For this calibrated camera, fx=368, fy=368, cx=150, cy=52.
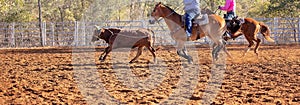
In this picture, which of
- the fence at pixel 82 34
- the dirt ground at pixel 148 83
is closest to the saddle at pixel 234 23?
the dirt ground at pixel 148 83

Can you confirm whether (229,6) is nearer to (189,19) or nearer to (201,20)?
(201,20)

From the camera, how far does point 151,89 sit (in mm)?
6961

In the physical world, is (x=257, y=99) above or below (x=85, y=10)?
below

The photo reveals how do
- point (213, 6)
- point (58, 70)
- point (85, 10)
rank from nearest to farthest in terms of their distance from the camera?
point (58, 70) → point (213, 6) → point (85, 10)

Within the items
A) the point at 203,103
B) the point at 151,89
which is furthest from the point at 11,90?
the point at 203,103

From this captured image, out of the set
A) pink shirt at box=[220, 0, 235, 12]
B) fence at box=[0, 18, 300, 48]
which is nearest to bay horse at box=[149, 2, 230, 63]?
pink shirt at box=[220, 0, 235, 12]

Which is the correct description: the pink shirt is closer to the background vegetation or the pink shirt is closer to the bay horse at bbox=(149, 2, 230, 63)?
the bay horse at bbox=(149, 2, 230, 63)

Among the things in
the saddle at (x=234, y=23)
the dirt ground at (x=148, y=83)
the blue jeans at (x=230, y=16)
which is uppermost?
the blue jeans at (x=230, y=16)

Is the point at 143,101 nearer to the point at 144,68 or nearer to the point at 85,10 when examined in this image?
the point at 144,68

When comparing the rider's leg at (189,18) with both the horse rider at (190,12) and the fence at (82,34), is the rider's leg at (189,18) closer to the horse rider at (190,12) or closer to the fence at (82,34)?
the horse rider at (190,12)

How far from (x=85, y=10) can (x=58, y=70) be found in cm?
2827

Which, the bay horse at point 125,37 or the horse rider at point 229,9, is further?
the horse rider at point 229,9

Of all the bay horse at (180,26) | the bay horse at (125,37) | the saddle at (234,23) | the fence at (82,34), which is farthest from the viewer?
the fence at (82,34)

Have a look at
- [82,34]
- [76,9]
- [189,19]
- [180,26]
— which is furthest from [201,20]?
[76,9]
